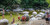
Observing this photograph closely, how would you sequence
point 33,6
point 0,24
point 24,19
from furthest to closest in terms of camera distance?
point 33,6 < point 24,19 < point 0,24

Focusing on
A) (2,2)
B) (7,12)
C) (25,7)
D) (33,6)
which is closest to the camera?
(2,2)

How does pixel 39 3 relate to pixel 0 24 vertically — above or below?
above

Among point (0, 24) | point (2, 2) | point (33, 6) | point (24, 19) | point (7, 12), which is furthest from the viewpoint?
point (33, 6)

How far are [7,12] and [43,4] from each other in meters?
7.44

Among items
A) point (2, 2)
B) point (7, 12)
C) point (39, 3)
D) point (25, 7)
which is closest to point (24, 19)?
point (2, 2)

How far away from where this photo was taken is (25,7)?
20.0m

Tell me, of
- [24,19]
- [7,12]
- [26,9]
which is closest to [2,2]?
[7,12]

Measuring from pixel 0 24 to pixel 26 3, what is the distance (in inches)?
482

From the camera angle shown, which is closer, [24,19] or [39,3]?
[24,19]

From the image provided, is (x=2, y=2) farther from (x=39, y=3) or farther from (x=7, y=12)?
(x=39, y=3)

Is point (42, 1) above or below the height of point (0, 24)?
above

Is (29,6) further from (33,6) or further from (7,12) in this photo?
(7,12)

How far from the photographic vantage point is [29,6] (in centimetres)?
2050

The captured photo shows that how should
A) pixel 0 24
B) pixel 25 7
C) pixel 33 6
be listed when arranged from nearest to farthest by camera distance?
1. pixel 0 24
2. pixel 25 7
3. pixel 33 6
